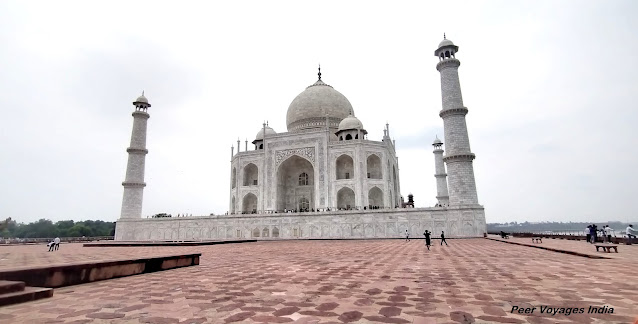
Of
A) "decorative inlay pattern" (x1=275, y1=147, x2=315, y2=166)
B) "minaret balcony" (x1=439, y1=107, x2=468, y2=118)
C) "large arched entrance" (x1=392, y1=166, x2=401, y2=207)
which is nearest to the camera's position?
"minaret balcony" (x1=439, y1=107, x2=468, y2=118)

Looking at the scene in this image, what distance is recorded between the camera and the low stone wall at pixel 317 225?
20594 mm

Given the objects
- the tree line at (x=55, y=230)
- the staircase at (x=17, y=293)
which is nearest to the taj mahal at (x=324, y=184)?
the staircase at (x=17, y=293)

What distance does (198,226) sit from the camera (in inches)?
1028

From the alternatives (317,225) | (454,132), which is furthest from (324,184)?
(454,132)

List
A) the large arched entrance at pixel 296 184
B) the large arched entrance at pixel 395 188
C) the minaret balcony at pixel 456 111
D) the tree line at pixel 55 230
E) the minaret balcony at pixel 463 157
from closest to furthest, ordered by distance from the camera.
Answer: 1. the minaret balcony at pixel 463 157
2. the minaret balcony at pixel 456 111
3. the large arched entrance at pixel 296 184
4. the large arched entrance at pixel 395 188
5. the tree line at pixel 55 230

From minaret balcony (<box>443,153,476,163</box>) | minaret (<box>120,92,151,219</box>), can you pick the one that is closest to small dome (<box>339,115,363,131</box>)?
minaret balcony (<box>443,153,476,163</box>)

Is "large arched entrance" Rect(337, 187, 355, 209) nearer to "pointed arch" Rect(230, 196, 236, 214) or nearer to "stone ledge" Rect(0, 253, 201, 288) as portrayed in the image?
"pointed arch" Rect(230, 196, 236, 214)

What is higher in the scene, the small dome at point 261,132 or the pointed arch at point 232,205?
the small dome at point 261,132

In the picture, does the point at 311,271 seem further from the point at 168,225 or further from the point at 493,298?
the point at 168,225

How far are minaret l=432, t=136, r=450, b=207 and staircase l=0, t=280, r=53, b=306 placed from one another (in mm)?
33369

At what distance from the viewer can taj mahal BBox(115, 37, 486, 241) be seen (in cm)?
2147

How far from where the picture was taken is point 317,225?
914 inches

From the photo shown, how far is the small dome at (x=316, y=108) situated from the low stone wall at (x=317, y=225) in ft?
43.2

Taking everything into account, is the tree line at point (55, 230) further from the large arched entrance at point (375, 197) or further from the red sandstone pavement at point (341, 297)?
the red sandstone pavement at point (341, 297)
